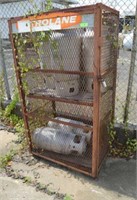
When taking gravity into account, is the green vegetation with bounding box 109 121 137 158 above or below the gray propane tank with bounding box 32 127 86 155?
below

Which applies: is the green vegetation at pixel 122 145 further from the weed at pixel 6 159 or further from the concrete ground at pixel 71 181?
the weed at pixel 6 159

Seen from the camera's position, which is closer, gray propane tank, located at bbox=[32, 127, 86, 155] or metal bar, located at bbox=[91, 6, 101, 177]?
metal bar, located at bbox=[91, 6, 101, 177]

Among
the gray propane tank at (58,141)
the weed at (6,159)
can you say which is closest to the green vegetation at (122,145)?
the gray propane tank at (58,141)

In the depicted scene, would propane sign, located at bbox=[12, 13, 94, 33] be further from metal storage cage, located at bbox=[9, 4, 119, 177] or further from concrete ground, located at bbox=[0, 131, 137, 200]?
concrete ground, located at bbox=[0, 131, 137, 200]

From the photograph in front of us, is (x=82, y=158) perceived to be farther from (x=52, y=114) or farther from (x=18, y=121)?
(x=18, y=121)

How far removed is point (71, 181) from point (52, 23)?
1814 millimetres

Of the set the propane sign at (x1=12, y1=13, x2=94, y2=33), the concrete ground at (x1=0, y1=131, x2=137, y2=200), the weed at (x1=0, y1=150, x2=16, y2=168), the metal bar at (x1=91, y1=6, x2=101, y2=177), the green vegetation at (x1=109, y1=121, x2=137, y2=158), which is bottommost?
the concrete ground at (x1=0, y1=131, x2=137, y2=200)

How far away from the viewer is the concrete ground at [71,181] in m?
2.41

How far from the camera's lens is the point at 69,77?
2.39 metres

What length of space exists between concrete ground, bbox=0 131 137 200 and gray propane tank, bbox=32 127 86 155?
25 cm

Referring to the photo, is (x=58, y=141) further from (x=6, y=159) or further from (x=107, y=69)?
(x=107, y=69)

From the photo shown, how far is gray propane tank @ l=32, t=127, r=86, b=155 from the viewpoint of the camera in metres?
2.78

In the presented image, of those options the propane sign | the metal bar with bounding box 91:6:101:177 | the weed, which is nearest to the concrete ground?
the weed

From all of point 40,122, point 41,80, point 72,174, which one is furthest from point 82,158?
point 41,80
